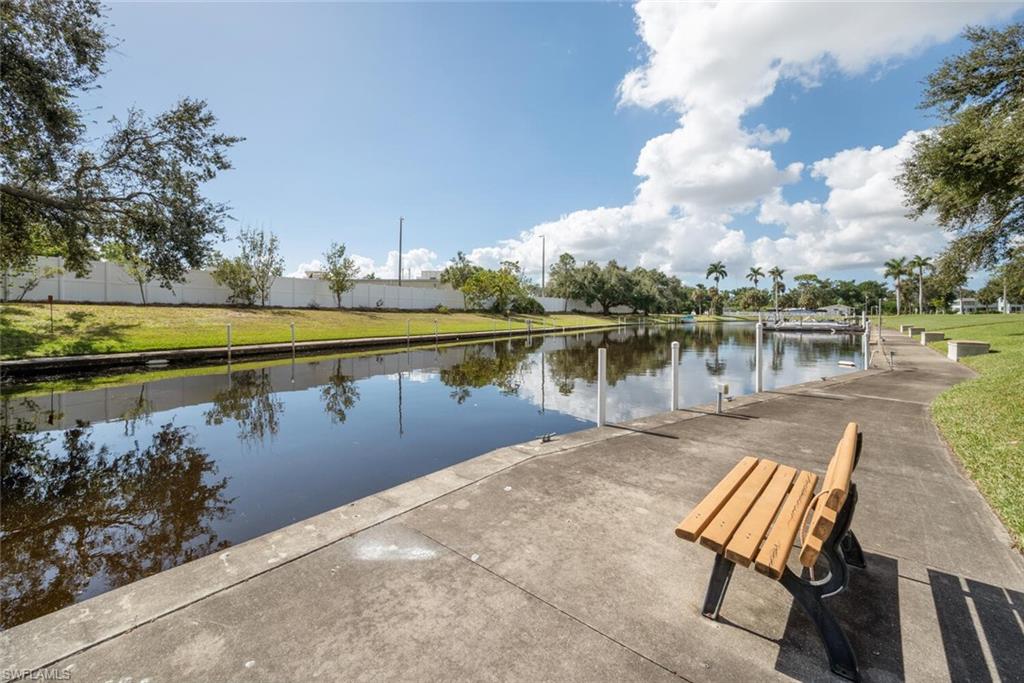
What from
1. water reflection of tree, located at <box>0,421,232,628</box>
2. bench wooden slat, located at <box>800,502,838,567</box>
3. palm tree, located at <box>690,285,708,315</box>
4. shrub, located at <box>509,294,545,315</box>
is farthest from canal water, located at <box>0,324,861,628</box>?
palm tree, located at <box>690,285,708,315</box>

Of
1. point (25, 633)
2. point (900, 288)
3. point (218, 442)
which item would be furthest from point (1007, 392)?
point (900, 288)

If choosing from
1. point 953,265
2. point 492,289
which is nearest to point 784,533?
point 953,265

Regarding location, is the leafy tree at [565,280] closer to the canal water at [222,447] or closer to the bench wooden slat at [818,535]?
the canal water at [222,447]

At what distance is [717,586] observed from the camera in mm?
2365

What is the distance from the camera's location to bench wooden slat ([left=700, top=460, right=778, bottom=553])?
7.06 ft

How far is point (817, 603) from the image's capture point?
208 centimetres

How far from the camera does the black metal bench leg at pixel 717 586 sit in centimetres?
236

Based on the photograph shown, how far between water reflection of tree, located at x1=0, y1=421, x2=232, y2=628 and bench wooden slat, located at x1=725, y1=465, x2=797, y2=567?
3.83 metres

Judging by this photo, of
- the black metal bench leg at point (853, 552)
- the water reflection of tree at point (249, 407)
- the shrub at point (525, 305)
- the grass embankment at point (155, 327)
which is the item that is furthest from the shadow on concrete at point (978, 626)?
the shrub at point (525, 305)

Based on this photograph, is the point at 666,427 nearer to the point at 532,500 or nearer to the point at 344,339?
the point at 532,500

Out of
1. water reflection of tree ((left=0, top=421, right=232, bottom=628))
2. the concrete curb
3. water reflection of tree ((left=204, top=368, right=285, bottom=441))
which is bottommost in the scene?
water reflection of tree ((left=0, top=421, right=232, bottom=628))

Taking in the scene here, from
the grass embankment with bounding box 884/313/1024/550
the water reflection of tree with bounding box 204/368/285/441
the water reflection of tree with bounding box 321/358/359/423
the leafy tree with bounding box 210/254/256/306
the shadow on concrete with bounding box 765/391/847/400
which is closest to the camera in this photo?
the grass embankment with bounding box 884/313/1024/550

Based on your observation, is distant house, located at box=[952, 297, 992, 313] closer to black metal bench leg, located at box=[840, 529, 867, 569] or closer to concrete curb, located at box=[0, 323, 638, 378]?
concrete curb, located at box=[0, 323, 638, 378]

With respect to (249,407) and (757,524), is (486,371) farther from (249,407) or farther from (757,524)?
(757,524)
